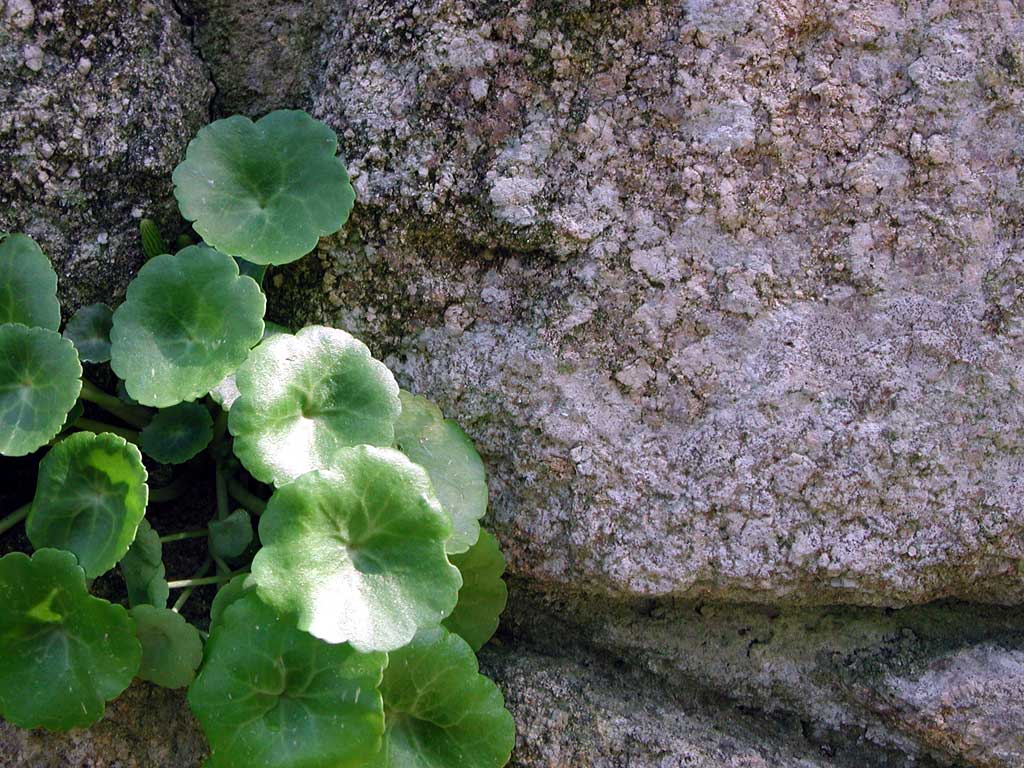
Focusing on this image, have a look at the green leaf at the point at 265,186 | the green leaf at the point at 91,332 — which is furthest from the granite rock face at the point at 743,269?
the green leaf at the point at 91,332

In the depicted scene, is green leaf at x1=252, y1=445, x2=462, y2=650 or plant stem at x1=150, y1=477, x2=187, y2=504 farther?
plant stem at x1=150, y1=477, x2=187, y2=504

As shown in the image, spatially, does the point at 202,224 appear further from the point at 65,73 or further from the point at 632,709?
the point at 632,709

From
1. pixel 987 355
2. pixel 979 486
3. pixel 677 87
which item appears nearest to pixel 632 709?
pixel 979 486

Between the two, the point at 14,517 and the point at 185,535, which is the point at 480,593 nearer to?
the point at 185,535

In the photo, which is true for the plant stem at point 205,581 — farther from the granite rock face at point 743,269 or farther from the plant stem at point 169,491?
the granite rock face at point 743,269

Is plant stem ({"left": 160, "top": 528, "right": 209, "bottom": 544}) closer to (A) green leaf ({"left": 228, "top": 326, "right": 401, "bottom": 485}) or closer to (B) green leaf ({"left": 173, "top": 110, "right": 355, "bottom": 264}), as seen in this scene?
(A) green leaf ({"left": 228, "top": 326, "right": 401, "bottom": 485})

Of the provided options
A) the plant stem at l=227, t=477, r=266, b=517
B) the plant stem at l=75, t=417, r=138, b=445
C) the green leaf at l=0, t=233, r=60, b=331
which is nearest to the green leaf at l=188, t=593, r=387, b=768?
the plant stem at l=227, t=477, r=266, b=517
